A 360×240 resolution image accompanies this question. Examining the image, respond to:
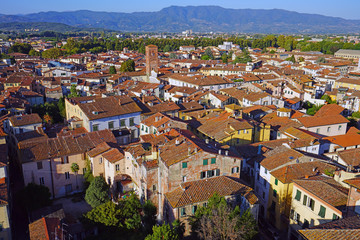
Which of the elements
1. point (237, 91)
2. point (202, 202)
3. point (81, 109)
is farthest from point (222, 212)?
point (237, 91)

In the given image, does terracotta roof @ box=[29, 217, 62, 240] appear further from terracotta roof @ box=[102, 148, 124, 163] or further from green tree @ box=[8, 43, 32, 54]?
green tree @ box=[8, 43, 32, 54]

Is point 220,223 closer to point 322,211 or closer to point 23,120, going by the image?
point 322,211

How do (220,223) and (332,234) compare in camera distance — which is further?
(220,223)

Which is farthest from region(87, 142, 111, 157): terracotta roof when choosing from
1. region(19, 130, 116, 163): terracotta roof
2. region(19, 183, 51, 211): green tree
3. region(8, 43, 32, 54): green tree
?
region(8, 43, 32, 54): green tree

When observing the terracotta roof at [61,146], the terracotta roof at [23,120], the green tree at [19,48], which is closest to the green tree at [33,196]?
the terracotta roof at [61,146]

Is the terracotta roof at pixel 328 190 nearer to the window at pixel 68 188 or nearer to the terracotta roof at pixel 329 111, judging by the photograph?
the window at pixel 68 188

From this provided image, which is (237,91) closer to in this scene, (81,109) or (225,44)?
(81,109)

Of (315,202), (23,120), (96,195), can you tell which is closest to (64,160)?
(96,195)
